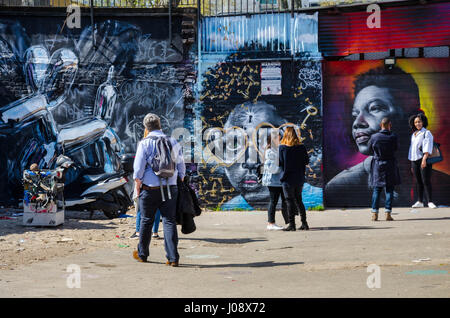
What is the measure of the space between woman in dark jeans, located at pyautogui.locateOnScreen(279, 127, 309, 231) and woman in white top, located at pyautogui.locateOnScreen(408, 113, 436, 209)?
Answer: 3.94 metres

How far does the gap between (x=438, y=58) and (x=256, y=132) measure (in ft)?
14.5

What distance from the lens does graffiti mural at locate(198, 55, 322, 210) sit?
625 inches

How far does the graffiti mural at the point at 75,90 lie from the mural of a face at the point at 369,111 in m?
4.56

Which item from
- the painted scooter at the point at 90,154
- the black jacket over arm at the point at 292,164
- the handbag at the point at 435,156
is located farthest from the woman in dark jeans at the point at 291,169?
the painted scooter at the point at 90,154

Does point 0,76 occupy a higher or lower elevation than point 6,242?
higher

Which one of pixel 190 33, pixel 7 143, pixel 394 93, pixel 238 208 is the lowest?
pixel 238 208

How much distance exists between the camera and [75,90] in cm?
1653

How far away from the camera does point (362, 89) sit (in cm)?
1589

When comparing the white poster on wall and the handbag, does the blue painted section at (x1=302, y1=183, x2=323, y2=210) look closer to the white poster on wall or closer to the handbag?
the white poster on wall

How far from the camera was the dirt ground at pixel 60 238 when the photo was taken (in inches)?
386

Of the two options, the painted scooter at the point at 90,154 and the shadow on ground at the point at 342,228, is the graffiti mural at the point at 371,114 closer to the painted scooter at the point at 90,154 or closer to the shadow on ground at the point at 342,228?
the shadow on ground at the point at 342,228
